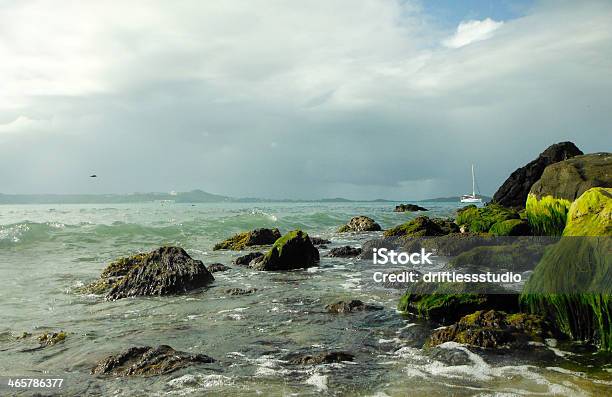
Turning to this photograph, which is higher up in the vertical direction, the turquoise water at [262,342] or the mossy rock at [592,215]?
the mossy rock at [592,215]

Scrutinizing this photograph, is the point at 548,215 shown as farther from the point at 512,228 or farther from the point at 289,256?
the point at 289,256

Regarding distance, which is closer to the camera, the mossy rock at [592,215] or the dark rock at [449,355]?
the dark rock at [449,355]

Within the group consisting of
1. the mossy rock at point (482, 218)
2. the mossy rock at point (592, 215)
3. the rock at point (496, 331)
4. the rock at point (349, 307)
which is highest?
the mossy rock at point (592, 215)

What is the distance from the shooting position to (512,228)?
57.8 feet

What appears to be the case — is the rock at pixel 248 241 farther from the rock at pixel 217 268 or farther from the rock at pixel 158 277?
the rock at pixel 158 277

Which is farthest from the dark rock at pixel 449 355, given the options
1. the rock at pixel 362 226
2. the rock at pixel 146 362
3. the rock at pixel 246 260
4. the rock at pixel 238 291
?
the rock at pixel 362 226

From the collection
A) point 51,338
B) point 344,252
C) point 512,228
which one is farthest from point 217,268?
point 512,228

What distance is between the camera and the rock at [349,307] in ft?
30.4

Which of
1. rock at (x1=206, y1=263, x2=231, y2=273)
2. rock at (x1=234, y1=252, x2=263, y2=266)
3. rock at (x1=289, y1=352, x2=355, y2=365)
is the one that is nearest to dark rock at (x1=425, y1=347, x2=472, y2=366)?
rock at (x1=289, y1=352, x2=355, y2=365)

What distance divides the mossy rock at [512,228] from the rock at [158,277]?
37.9ft

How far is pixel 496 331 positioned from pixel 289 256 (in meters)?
9.84

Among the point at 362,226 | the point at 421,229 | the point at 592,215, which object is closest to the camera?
the point at 592,215

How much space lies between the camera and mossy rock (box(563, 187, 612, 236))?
23.4 ft

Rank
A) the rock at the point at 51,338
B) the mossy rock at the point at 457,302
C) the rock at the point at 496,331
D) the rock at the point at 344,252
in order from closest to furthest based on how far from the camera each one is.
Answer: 1. the rock at the point at 496,331
2. the rock at the point at 51,338
3. the mossy rock at the point at 457,302
4. the rock at the point at 344,252
